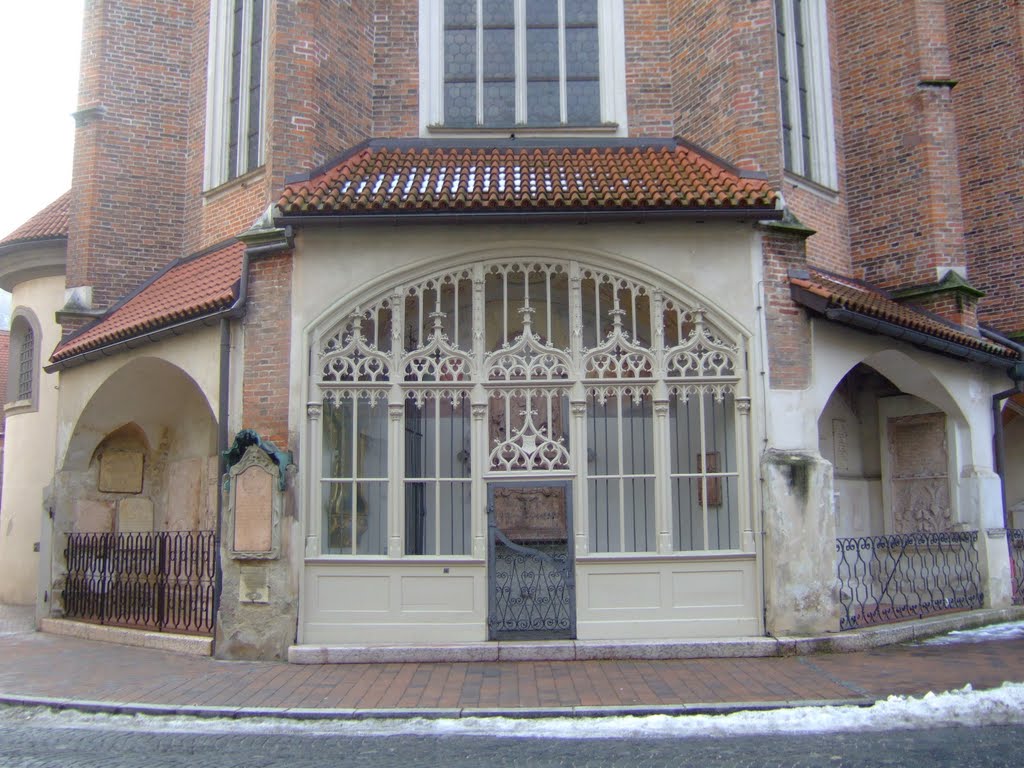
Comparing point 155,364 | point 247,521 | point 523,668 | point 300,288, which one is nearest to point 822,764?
point 523,668

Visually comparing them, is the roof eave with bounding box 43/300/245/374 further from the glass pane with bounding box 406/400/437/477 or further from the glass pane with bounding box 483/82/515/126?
the glass pane with bounding box 483/82/515/126

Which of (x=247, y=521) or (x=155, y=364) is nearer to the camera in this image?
(x=247, y=521)

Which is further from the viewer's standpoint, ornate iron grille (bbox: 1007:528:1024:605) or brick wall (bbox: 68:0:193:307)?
brick wall (bbox: 68:0:193:307)

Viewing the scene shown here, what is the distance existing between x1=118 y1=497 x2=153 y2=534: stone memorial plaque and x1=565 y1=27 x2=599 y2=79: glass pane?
9.10 meters

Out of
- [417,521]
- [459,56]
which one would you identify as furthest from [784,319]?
[459,56]

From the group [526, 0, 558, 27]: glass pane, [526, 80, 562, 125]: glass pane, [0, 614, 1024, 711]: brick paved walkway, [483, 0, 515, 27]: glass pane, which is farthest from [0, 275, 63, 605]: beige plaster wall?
[526, 0, 558, 27]: glass pane

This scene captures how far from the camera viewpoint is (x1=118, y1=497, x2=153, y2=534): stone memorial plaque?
14547 mm

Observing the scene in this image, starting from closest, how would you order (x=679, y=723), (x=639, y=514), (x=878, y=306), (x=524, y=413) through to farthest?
(x=679, y=723)
(x=524, y=413)
(x=639, y=514)
(x=878, y=306)

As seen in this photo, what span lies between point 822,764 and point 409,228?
287 inches

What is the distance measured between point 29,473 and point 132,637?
6.15 meters

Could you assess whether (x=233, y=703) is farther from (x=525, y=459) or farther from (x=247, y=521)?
(x=525, y=459)

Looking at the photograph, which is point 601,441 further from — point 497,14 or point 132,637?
point 497,14

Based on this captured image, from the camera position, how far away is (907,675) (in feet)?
29.8

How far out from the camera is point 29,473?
1648 centimetres
